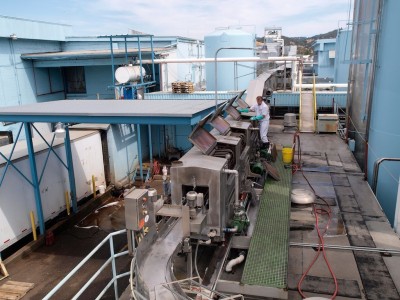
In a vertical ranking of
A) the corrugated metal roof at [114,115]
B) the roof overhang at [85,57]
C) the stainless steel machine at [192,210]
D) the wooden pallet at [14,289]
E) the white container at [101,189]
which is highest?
the roof overhang at [85,57]

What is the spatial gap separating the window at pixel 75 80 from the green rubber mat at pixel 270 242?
62.7ft

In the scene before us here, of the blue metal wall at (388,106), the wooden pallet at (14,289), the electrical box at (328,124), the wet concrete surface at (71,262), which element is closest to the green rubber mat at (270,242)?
the blue metal wall at (388,106)

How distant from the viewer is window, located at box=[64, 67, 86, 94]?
81.4 feet

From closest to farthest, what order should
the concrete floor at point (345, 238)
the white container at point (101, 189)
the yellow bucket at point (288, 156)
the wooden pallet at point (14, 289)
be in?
the concrete floor at point (345, 238)
the wooden pallet at point (14, 289)
the yellow bucket at point (288, 156)
the white container at point (101, 189)

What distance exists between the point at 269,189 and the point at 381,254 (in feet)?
10.4

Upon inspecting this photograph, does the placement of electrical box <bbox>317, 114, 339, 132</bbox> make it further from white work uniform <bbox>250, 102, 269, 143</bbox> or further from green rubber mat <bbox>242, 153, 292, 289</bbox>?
green rubber mat <bbox>242, 153, 292, 289</bbox>

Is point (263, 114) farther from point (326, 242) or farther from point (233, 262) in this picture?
point (233, 262)

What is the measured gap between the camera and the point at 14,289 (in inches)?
383

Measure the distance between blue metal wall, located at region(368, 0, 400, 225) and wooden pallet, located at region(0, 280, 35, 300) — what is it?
10048mm

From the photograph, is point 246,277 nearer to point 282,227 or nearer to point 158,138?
point 282,227

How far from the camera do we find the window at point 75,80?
24820 millimetres

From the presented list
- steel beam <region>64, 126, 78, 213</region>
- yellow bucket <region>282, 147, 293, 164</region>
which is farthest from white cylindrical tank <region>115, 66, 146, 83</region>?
yellow bucket <region>282, 147, 293, 164</region>

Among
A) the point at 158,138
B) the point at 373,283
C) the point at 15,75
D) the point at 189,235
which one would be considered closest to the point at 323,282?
the point at 373,283

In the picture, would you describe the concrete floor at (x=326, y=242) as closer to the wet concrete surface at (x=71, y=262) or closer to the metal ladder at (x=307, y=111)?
the wet concrete surface at (x=71, y=262)
